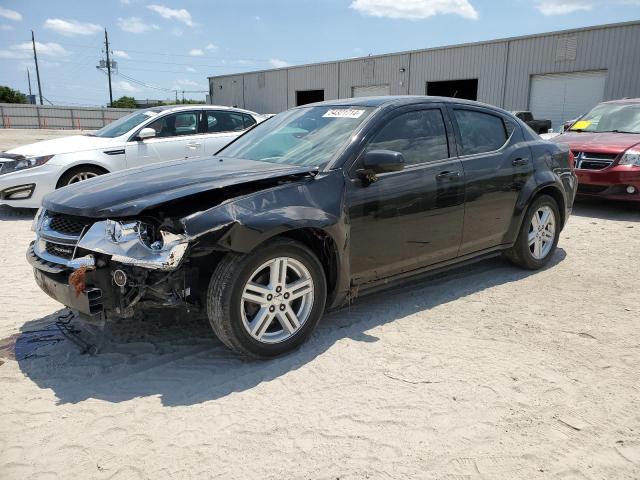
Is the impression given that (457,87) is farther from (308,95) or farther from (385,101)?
(385,101)

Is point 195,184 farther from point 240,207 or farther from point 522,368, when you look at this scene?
point 522,368

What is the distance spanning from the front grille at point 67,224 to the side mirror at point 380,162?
1.88 m

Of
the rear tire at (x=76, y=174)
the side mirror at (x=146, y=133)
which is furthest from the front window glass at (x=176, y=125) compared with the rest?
the rear tire at (x=76, y=174)

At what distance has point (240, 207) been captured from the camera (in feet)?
10.6

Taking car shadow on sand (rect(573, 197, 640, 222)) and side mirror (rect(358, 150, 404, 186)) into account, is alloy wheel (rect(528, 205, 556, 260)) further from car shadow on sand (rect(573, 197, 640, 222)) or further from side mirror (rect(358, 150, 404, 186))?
car shadow on sand (rect(573, 197, 640, 222))

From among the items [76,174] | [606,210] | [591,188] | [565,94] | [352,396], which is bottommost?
[352,396]

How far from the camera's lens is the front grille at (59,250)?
3.28 metres

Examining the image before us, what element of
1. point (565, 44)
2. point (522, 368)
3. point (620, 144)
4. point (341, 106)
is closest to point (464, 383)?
point (522, 368)

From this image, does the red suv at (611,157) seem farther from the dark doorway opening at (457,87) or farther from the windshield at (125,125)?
the dark doorway opening at (457,87)

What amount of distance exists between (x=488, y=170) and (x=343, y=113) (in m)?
1.42

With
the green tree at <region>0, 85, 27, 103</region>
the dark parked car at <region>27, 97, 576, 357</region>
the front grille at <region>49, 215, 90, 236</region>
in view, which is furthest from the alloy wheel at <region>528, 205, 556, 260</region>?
the green tree at <region>0, 85, 27, 103</region>

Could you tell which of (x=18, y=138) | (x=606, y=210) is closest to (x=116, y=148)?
(x=606, y=210)

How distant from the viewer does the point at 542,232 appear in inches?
214

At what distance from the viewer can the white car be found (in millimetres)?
7688
